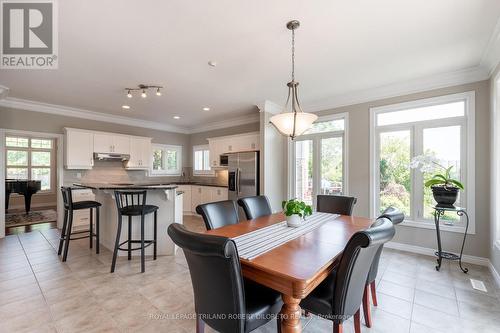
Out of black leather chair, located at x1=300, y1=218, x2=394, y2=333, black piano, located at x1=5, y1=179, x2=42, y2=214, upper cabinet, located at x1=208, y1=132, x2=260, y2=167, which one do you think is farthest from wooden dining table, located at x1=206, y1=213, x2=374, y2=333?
black piano, located at x1=5, y1=179, x2=42, y2=214

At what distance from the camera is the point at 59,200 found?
4898 mm

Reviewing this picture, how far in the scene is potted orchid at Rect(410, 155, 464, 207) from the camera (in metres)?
3.01

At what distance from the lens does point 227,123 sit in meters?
6.34

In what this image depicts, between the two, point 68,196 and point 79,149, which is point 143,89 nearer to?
point 68,196

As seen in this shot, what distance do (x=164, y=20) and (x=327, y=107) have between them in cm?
331

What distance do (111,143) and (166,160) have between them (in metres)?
1.70

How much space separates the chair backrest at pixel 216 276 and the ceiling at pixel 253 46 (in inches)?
75.4

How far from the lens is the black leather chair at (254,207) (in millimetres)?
2729

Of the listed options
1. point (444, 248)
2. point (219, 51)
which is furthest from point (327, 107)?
point (444, 248)

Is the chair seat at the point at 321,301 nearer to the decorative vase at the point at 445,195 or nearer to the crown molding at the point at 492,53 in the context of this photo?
the decorative vase at the point at 445,195

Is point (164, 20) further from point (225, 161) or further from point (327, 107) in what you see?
point (225, 161)

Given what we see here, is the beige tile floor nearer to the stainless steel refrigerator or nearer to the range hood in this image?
the stainless steel refrigerator

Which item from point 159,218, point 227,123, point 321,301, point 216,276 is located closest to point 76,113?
point 227,123

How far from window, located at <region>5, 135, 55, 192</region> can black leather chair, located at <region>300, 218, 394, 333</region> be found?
8456mm
